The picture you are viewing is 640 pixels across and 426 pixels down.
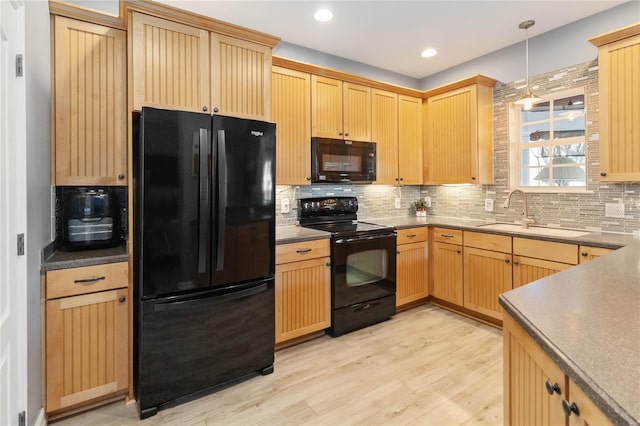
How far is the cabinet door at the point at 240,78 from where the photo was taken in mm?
2299

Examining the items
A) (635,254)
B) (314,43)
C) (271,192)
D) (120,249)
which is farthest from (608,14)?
(120,249)

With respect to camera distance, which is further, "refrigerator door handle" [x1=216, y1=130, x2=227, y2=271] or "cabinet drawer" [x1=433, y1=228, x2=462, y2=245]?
"cabinet drawer" [x1=433, y1=228, x2=462, y2=245]

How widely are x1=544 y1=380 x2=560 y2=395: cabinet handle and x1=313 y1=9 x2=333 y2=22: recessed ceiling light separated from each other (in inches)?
113

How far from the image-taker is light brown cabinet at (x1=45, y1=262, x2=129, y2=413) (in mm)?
1845

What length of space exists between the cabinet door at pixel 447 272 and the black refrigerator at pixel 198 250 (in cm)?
205

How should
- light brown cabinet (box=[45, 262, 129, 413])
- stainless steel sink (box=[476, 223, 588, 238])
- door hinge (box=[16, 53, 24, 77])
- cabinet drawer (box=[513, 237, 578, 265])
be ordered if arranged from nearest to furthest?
door hinge (box=[16, 53, 24, 77]) → light brown cabinet (box=[45, 262, 129, 413]) → cabinet drawer (box=[513, 237, 578, 265]) → stainless steel sink (box=[476, 223, 588, 238])

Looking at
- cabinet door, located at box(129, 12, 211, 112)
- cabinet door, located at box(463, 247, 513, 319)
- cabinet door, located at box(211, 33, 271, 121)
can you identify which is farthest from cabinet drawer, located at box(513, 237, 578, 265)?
cabinet door, located at box(129, 12, 211, 112)

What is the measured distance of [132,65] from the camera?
2012 mm

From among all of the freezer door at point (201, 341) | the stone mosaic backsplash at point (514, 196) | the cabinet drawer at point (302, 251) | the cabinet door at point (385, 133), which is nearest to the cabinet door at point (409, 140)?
the cabinet door at point (385, 133)

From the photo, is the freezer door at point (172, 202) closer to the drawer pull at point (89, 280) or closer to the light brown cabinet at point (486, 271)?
the drawer pull at point (89, 280)

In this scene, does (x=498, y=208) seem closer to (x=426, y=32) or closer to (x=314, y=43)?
(x=426, y=32)

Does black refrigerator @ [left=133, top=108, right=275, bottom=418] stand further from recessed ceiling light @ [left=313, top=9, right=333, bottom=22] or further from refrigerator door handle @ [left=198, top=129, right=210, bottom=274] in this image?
recessed ceiling light @ [left=313, top=9, right=333, bottom=22]

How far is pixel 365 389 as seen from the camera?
218 centimetres

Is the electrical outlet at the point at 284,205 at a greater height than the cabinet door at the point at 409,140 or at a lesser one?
lesser
